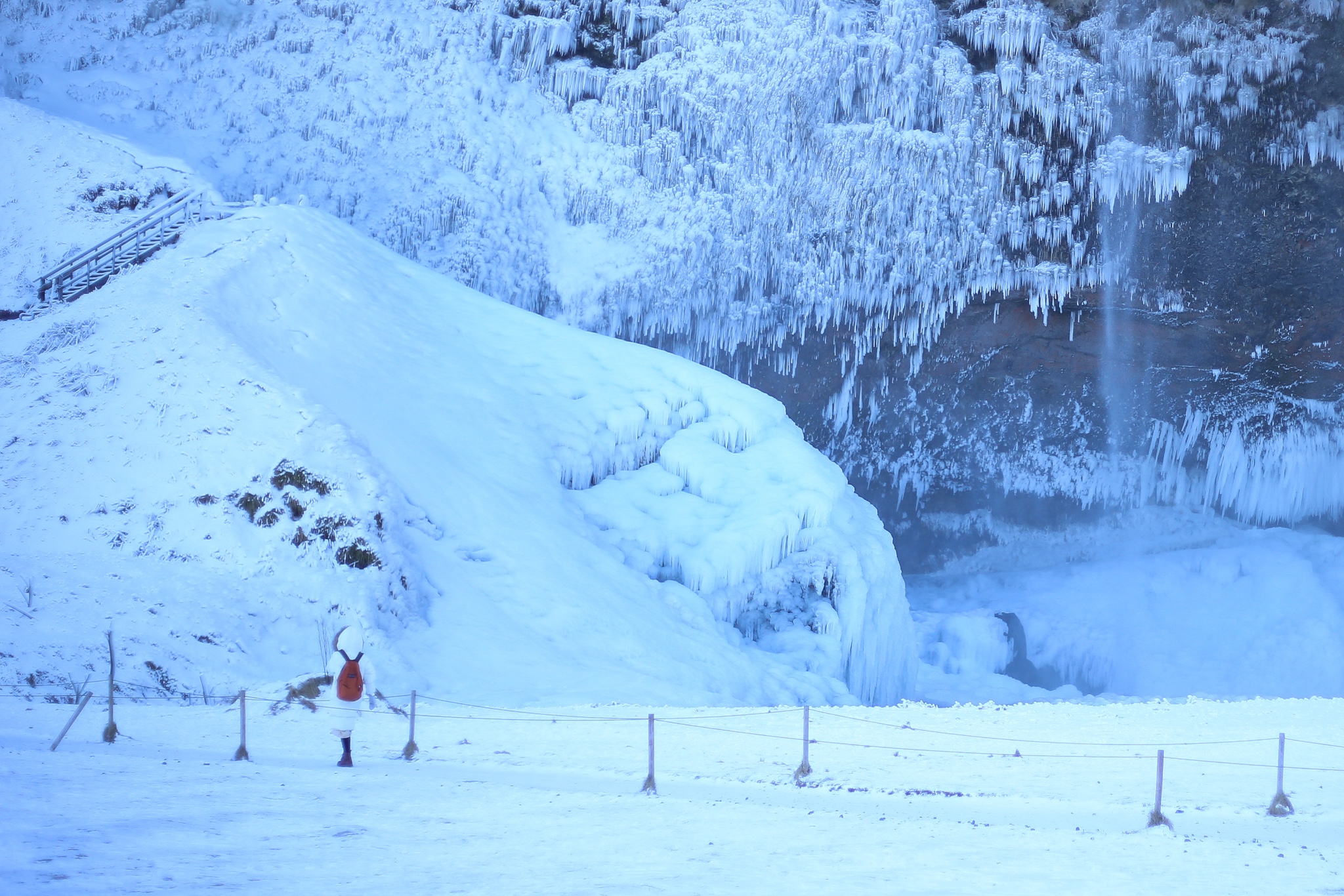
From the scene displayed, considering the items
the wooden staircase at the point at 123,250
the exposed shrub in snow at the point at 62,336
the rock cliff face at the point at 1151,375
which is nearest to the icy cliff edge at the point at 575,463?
the wooden staircase at the point at 123,250

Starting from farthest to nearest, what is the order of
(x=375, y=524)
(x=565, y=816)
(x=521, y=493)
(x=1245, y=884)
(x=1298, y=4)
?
(x=1298, y=4) → (x=521, y=493) → (x=375, y=524) → (x=565, y=816) → (x=1245, y=884)

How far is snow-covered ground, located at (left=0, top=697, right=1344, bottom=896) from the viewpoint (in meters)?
4.98

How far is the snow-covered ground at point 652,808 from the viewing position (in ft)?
16.3

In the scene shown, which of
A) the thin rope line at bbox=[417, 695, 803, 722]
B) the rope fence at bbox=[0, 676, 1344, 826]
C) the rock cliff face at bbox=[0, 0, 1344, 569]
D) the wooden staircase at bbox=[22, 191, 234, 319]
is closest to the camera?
the rope fence at bbox=[0, 676, 1344, 826]

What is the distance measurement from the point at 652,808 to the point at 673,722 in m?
2.77

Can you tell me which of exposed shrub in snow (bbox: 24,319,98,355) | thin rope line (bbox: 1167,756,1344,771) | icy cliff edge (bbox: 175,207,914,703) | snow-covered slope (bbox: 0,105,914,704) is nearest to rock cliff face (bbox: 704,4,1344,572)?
icy cliff edge (bbox: 175,207,914,703)

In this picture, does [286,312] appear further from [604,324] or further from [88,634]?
[604,324]

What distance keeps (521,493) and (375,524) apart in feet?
8.01

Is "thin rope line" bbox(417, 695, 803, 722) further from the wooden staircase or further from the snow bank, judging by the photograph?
the snow bank

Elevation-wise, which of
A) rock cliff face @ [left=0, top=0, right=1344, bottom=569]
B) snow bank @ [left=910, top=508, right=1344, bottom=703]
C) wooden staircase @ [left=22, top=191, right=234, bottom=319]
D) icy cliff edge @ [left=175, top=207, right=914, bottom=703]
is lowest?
snow bank @ [left=910, top=508, right=1344, bottom=703]

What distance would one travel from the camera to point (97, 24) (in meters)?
21.2

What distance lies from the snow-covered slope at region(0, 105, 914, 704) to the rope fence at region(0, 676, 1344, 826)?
0.41 metres

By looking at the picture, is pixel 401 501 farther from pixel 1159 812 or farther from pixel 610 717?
pixel 1159 812

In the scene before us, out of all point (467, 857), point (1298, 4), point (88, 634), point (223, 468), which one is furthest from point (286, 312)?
point (1298, 4)
